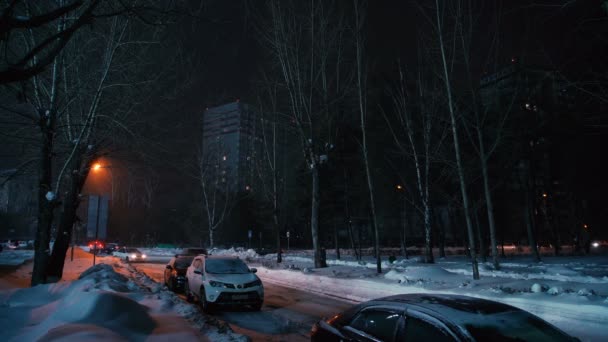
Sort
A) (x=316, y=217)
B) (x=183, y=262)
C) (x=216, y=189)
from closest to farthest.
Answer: (x=183, y=262), (x=316, y=217), (x=216, y=189)

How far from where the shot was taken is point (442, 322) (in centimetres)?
389

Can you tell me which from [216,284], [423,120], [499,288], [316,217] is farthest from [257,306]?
[423,120]

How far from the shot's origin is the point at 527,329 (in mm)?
3879

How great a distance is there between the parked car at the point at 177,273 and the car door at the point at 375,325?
12849 millimetres

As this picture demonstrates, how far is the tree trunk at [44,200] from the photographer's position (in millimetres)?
12555

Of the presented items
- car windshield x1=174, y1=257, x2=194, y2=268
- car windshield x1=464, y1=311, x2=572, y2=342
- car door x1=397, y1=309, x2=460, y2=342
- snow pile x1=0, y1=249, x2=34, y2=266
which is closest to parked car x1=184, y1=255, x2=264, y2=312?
car windshield x1=174, y1=257, x2=194, y2=268

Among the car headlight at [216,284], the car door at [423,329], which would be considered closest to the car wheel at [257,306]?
the car headlight at [216,284]

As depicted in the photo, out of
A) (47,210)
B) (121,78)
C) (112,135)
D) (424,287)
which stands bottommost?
(424,287)

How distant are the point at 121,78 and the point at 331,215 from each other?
3117 centimetres

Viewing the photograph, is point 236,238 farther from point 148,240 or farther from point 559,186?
point 559,186

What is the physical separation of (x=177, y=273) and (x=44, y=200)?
5.81m

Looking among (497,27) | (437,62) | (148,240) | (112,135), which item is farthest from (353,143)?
(148,240)

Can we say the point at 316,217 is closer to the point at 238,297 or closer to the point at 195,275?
the point at 195,275

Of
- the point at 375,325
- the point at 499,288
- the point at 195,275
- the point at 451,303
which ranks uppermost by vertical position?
the point at 451,303
